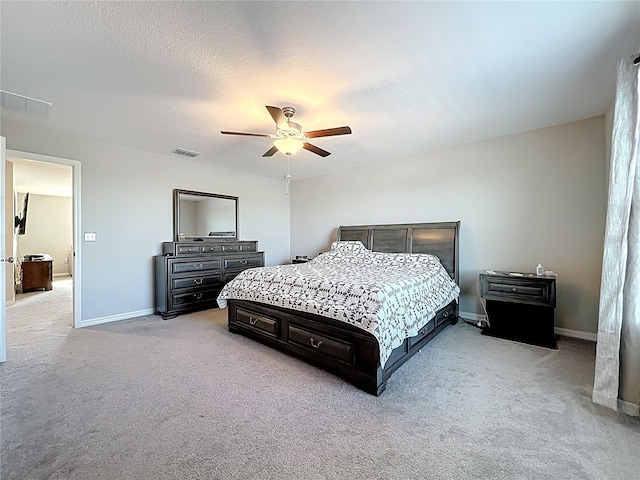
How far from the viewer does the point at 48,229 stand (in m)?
8.73

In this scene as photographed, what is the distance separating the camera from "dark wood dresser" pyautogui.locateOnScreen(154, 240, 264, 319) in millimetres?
4289

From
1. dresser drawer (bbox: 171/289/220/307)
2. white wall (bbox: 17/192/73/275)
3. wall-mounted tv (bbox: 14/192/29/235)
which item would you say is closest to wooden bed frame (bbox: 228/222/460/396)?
dresser drawer (bbox: 171/289/220/307)

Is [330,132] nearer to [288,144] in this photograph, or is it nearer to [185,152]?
[288,144]

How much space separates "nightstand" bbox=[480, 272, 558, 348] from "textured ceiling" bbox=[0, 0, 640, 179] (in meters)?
1.92

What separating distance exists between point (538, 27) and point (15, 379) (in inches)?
191

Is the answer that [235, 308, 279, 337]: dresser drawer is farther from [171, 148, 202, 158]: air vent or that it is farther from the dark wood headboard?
[171, 148, 202, 158]: air vent

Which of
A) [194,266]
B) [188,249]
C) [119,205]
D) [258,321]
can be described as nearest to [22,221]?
[119,205]

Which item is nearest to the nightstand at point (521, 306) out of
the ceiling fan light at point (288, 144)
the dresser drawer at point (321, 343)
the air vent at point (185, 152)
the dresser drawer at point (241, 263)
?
the dresser drawer at point (321, 343)

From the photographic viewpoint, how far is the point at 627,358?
1.87 meters

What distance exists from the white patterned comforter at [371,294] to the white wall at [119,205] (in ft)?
6.23

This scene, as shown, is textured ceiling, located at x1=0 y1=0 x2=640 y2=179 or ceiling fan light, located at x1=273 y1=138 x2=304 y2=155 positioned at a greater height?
textured ceiling, located at x1=0 y1=0 x2=640 y2=179

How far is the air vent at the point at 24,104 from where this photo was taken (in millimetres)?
2727

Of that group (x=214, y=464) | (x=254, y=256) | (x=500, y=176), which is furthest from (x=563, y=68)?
(x=254, y=256)

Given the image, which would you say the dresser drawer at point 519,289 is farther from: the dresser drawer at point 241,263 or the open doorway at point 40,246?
the open doorway at point 40,246
